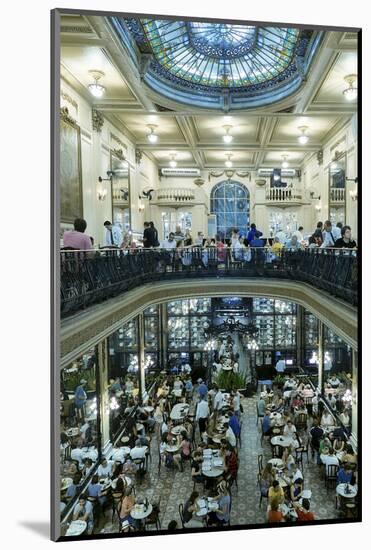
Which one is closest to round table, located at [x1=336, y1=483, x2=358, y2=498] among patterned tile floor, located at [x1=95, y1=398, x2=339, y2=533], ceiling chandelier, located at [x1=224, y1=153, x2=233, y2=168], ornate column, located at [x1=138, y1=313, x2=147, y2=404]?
patterned tile floor, located at [x1=95, y1=398, x2=339, y2=533]

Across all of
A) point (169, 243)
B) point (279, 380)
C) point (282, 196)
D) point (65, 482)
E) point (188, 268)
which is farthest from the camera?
point (188, 268)

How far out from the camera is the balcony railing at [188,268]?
174 inches

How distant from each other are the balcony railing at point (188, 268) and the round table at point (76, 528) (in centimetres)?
208

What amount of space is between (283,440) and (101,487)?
7.86 ft

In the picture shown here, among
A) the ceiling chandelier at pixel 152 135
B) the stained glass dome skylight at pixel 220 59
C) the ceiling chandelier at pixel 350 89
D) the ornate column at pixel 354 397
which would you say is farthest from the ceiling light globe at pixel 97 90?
the ornate column at pixel 354 397

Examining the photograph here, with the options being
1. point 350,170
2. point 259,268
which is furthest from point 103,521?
point 350,170

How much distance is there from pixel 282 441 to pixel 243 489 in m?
1.03

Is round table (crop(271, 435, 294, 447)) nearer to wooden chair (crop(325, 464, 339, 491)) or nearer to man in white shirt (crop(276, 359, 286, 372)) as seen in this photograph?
wooden chair (crop(325, 464, 339, 491))

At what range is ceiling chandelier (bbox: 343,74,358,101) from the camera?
4449 millimetres

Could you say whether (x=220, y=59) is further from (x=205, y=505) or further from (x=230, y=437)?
(x=205, y=505)

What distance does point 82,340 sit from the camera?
4.41 meters

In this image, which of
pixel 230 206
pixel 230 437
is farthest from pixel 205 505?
pixel 230 206

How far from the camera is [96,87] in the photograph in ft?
16.4

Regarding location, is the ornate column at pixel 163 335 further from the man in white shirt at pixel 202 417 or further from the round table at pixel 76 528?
the round table at pixel 76 528
